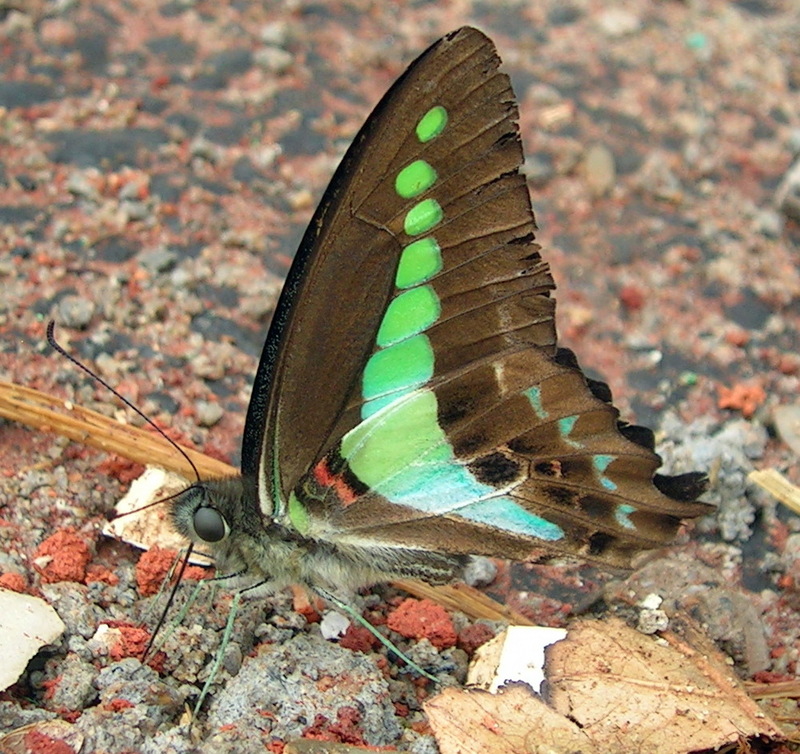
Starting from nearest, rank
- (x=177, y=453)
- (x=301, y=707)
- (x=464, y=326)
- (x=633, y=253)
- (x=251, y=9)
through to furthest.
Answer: (x=301, y=707) < (x=464, y=326) < (x=177, y=453) < (x=633, y=253) < (x=251, y=9)

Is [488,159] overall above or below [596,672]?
above

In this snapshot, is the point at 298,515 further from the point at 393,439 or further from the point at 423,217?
the point at 423,217

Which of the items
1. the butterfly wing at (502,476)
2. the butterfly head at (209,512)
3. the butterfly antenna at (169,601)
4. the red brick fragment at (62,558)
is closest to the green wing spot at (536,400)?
the butterfly wing at (502,476)

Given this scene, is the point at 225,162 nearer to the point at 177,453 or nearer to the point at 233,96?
the point at 233,96

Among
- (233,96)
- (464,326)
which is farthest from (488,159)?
(233,96)

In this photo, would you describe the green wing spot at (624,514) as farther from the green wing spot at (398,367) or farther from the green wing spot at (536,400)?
the green wing spot at (398,367)

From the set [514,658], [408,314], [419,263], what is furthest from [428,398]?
[514,658]

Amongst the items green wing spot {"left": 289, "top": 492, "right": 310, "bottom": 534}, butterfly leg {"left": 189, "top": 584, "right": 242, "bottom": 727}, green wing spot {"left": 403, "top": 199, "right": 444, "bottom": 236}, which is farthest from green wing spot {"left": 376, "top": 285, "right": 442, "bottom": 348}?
butterfly leg {"left": 189, "top": 584, "right": 242, "bottom": 727}
